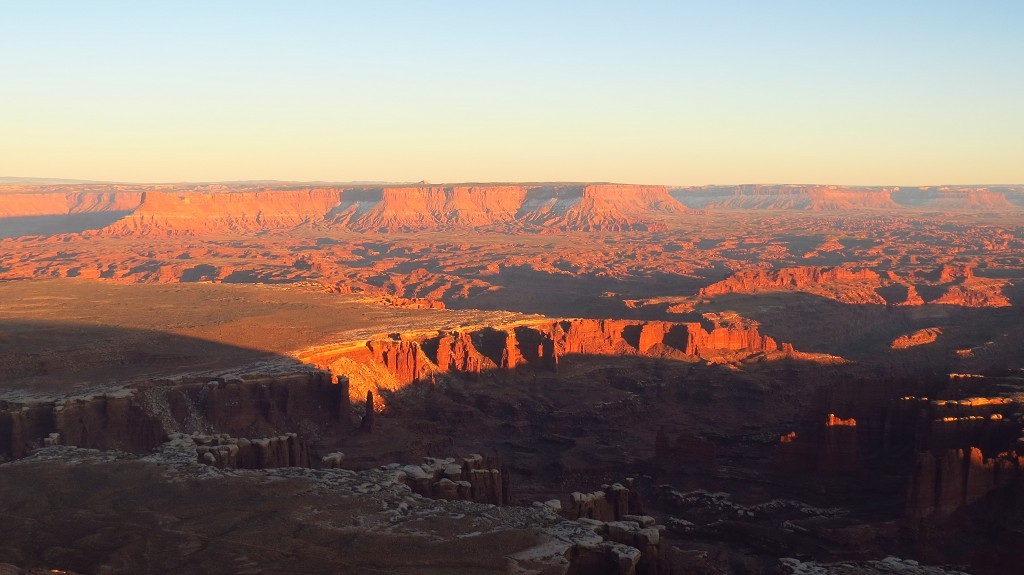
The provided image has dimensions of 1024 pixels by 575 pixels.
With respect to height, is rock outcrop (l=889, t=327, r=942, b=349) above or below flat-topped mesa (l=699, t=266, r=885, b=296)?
below

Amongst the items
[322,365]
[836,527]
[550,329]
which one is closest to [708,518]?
[836,527]

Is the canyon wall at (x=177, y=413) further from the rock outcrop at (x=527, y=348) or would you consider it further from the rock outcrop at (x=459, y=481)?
the rock outcrop at (x=459, y=481)

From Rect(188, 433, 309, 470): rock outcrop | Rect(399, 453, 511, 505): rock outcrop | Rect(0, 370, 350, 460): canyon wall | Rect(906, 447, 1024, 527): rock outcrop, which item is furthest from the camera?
Rect(0, 370, 350, 460): canyon wall

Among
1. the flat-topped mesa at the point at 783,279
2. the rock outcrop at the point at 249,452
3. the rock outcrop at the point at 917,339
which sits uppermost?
the rock outcrop at the point at 249,452

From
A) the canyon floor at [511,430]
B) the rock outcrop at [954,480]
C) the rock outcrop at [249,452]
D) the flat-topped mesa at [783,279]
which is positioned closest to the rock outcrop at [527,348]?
the canyon floor at [511,430]

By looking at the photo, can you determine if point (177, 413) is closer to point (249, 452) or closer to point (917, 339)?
point (249, 452)

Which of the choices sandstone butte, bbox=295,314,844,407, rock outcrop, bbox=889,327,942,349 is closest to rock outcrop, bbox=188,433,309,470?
sandstone butte, bbox=295,314,844,407

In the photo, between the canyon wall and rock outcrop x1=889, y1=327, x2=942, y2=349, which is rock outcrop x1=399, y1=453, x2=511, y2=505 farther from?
rock outcrop x1=889, y1=327, x2=942, y2=349

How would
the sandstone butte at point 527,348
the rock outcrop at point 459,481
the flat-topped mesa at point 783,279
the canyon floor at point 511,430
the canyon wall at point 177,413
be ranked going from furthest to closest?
the flat-topped mesa at point 783,279, the sandstone butte at point 527,348, the canyon wall at point 177,413, the rock outcrop at point 459,481, the canyon floor at point 511,430

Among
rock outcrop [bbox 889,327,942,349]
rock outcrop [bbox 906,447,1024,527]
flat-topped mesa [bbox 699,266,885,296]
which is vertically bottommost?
rock outcrop [bbox 889,327,942,349]
